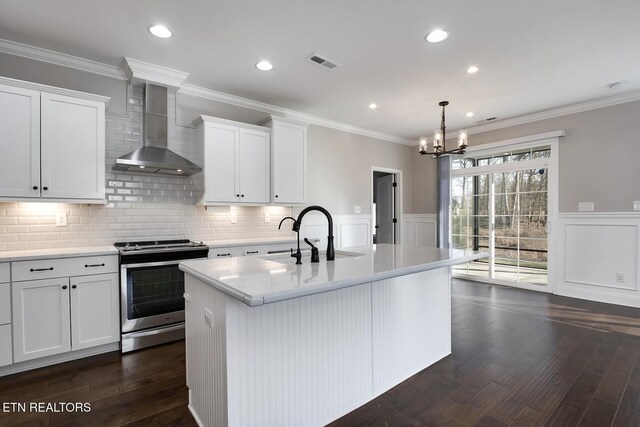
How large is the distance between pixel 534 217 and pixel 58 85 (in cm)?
648

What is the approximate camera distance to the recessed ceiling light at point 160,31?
2.63 meters

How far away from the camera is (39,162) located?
272 centimetres

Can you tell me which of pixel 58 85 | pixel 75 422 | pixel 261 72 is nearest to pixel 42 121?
pixel 58 85

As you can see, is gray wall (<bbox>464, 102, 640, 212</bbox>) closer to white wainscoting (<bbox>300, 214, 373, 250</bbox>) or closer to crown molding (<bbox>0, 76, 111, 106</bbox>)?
white wainscoting (<bbox>300, 214, 373, 250</bbox>)

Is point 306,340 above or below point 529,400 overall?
above

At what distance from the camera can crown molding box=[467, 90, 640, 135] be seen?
4203mm

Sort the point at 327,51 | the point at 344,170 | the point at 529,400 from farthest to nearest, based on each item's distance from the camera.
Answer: the point at 344,170 → the point at 327,51 → the point at 529,400

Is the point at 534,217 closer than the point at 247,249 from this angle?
No

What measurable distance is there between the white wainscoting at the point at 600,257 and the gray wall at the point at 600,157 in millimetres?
177

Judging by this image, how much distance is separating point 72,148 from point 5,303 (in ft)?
4.52

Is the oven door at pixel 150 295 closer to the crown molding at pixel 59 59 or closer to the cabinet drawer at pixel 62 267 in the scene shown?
the cabinet drawer at pixel 62 267

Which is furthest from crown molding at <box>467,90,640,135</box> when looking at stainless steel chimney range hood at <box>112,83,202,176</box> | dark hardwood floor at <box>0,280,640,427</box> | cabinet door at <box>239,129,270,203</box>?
stainless steel chimney range hood at <box>112,83,202,176</box>

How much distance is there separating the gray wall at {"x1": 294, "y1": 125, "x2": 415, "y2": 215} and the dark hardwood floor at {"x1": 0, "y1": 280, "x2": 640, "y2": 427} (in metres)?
2.79

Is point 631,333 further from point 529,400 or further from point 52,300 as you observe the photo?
point 52,300
